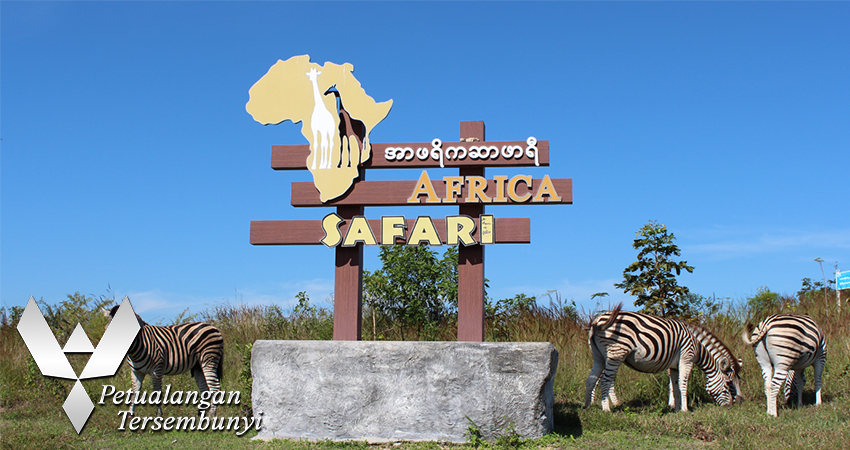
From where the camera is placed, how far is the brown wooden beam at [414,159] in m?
9.34

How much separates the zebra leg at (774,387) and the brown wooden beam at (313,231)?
4.51 m

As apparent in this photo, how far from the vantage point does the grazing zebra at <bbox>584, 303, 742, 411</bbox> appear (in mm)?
9641

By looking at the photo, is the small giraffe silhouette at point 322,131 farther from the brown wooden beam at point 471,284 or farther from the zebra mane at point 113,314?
the zebra mane at point 113,314

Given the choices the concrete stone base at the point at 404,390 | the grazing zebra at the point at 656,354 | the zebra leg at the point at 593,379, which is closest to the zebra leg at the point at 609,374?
the grazing zebra at the point at 656,354

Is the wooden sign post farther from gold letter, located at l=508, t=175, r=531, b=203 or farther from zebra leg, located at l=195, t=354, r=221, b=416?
zebra leg, located at l=195, t=354, r=221, b=416

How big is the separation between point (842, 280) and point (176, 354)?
49.7 feet

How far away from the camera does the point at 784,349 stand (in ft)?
31.9

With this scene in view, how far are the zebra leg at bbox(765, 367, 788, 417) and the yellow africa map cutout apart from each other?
719 cm

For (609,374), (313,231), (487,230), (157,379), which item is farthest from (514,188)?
(157,379)

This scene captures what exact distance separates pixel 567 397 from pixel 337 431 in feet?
14.9

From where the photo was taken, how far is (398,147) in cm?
963

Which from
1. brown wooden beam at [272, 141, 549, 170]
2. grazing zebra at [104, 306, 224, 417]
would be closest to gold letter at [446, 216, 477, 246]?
brown wooden beam at [272, 141, 549, 170]

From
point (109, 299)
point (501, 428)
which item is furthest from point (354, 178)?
point (109, 299)

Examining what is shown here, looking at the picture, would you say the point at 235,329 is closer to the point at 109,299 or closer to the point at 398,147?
the point at 109,299
